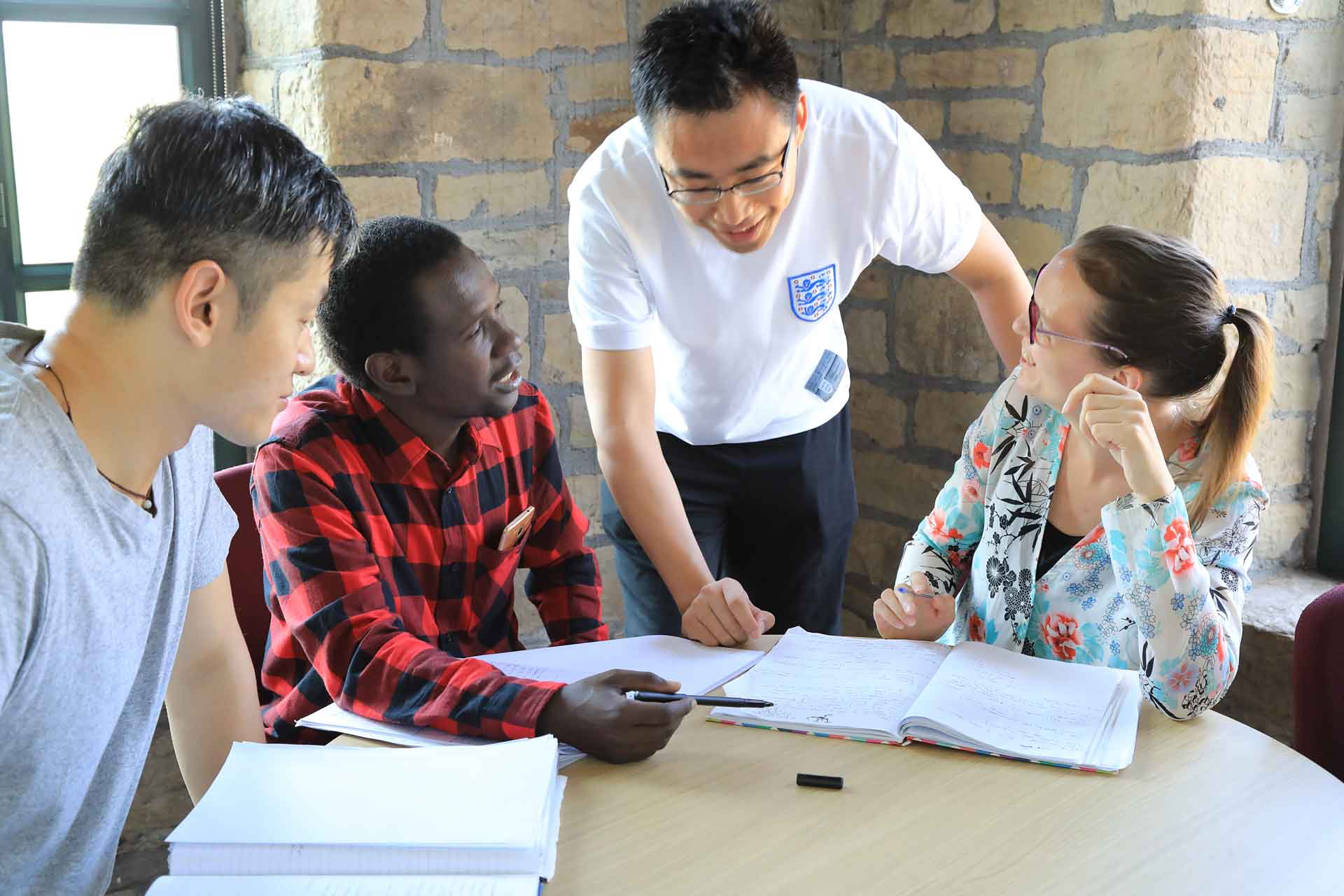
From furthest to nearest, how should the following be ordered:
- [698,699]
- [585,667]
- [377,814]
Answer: [585,667] < [698,699] < [377,814]

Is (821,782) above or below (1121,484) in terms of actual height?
below

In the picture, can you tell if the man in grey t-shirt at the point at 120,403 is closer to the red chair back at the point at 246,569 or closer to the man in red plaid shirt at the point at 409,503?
the man in red plaid shirt at the point at 409,503

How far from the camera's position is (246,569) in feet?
5.52

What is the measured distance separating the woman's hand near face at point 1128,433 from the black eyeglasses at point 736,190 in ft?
1.61

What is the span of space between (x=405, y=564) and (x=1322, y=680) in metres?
1.10

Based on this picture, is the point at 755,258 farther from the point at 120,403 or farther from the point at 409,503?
the point at 120,403

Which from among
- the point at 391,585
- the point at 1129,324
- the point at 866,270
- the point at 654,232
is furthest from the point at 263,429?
the point at 866,270

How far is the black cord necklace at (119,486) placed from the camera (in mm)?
1028

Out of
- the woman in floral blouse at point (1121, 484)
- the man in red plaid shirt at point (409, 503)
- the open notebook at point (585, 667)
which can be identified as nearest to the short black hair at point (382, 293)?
the man in red plaid shirt at point (409, 503)

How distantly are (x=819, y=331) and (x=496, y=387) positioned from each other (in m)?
0.63

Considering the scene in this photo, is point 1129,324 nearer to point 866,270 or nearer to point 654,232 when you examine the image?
point 654,232

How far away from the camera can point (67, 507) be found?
999 millimetres

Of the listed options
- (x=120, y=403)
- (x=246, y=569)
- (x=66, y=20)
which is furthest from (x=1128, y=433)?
(x=66, y=20)

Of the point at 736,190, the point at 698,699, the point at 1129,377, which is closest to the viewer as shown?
the point at 698,699
